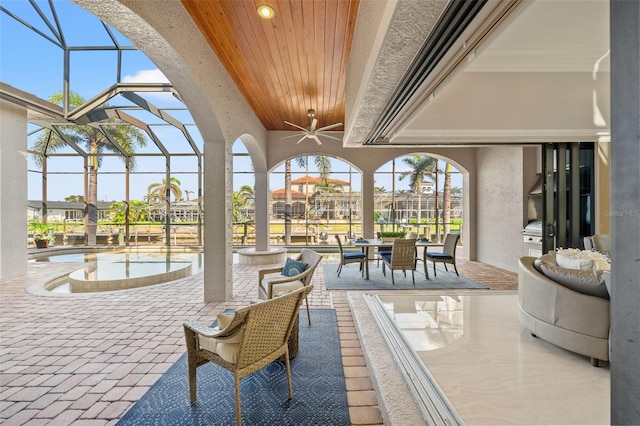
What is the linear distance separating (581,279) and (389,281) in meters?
3.34

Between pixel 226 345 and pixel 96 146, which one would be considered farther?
pixel 96 146

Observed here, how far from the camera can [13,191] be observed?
19.7 ft

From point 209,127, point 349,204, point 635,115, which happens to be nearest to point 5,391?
point 209,127

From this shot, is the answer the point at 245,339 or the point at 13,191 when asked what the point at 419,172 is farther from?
the point at 13,191

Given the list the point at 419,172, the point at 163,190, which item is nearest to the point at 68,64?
the point at 163,190

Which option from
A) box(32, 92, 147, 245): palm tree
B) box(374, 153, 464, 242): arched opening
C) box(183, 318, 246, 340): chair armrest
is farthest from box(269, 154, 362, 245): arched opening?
box(183, 318, 246, 340): chair armrest

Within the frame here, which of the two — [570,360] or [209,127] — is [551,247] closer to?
[570,360]

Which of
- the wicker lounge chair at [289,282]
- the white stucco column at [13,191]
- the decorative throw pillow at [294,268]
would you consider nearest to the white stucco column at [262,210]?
the wicker lounge chair at [289,282]

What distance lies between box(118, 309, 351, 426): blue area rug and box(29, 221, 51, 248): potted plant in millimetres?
9801

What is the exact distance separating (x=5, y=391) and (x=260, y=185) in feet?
20.6

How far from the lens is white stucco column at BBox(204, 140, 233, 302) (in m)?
4.43

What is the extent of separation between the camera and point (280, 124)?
7.53m

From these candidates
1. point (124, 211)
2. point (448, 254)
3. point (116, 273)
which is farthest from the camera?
point (124, 211)

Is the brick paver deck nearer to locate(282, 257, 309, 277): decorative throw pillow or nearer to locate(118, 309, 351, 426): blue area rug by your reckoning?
locate(118, 309, 351, 426): blue area rug
